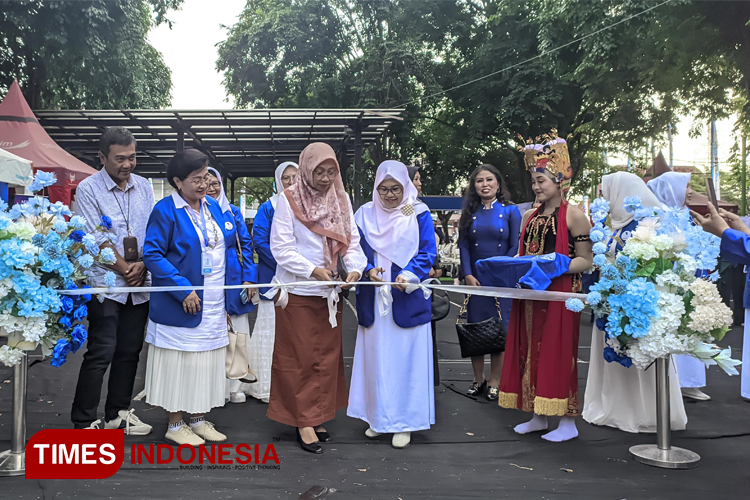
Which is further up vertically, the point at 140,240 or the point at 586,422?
the point at 140,240

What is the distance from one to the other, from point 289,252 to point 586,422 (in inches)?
97.3

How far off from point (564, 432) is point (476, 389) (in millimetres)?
1396

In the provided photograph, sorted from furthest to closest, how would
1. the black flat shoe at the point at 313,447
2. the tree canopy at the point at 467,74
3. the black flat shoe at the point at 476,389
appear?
the tree canopy at the point at 467,74, the black flat shoe at the point at 476,389, the black flat shoe at the point at 313,447

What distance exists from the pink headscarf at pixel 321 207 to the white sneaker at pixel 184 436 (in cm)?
137


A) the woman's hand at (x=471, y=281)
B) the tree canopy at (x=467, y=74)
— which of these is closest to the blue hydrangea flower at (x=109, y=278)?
the woman's hand at (x=471, y=281)

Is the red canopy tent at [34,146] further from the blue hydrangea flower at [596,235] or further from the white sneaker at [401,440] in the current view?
the blue hydrangea flower at [596,235]

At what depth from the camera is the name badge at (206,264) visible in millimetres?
4121

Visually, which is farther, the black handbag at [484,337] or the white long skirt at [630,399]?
the black handbag at [484,337]

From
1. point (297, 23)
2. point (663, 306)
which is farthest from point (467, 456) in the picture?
point (297, 23)

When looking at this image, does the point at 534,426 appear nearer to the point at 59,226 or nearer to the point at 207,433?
the point at 207,433

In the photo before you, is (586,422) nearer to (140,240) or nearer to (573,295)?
(573,295)

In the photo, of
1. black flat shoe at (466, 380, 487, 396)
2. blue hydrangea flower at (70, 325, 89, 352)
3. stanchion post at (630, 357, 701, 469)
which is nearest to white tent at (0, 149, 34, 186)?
blue hydrangea flower at (70, 325, 89, 352)

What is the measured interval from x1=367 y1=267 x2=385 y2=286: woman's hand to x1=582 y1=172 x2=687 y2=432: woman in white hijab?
5.11ft

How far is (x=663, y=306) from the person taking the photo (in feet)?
12.2
